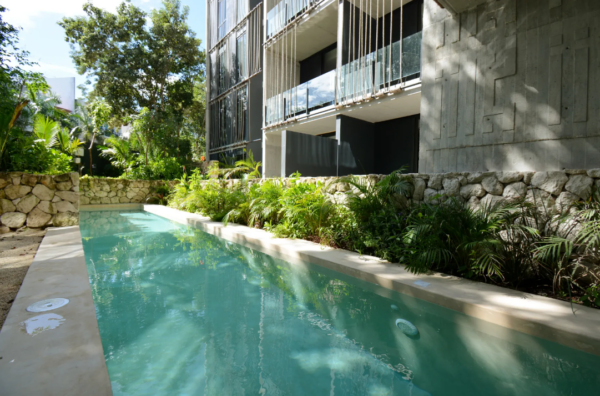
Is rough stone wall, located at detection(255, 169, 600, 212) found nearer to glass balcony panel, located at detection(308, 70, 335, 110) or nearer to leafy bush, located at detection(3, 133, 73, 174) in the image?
glass balcony panel, located at detection(308, 70, 335, 110)

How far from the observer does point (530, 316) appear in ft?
8.96

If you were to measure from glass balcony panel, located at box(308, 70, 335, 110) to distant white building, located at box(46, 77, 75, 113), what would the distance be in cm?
3701

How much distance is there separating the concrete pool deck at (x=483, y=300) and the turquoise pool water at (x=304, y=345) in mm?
86

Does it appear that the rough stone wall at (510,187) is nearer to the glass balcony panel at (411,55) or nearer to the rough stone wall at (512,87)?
the rough stone wall at (512,87)

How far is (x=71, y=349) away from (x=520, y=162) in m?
6.08

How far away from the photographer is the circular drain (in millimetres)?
2668

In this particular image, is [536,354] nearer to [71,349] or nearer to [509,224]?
[509,224]

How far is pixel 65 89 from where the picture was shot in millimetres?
36594

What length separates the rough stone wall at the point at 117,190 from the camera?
1563 centimetres

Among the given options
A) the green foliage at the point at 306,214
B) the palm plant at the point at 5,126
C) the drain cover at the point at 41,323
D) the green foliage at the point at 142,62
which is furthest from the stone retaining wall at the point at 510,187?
the green foliage at the point at 142,62

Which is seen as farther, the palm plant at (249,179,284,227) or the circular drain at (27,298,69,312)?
the palm plant at (249,179,284,227)

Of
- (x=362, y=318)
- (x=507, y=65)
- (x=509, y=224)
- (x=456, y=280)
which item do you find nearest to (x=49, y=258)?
(x=362, y=318)

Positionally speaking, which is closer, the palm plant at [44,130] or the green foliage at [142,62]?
the palm plant at [44,130]

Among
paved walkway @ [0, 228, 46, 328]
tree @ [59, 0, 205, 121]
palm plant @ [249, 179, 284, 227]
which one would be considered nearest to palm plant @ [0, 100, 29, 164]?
paved walkway @ [0, 228, 46, 328]
